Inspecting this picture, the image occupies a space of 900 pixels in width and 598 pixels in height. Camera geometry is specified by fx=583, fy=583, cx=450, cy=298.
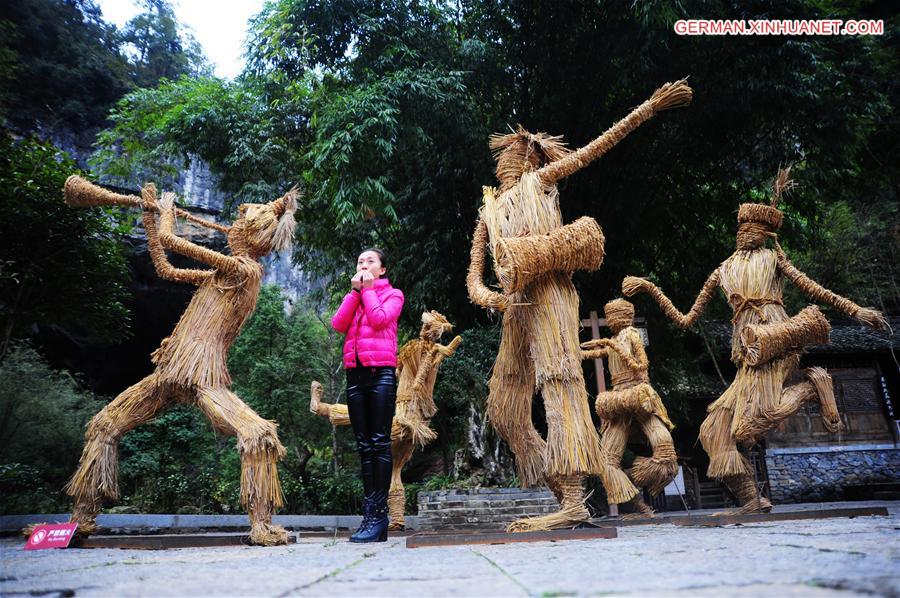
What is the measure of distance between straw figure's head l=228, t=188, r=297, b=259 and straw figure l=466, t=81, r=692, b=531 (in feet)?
5.13

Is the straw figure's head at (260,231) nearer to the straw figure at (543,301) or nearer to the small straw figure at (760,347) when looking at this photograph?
the straw figure at (543,301)

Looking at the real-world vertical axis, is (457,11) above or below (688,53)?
above

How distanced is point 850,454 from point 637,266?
30.5ft

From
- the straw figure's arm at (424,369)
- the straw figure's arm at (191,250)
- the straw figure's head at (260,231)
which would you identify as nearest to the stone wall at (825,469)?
the straw figure's arm at (424,369)

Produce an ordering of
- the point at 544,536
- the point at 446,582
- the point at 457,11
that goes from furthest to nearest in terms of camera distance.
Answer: the point at 457,11
the point at 544,536
the point at 446,582

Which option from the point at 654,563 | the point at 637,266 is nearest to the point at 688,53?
the point at 637,266

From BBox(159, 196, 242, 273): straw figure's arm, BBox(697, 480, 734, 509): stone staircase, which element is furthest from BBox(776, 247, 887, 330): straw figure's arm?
BBox(697, 480, 734, 509): stone staircase

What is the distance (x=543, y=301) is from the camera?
12.7 feet

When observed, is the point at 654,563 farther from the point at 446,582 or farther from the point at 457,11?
the point at 457,11

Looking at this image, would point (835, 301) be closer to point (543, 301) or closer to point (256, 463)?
point (543, 301)

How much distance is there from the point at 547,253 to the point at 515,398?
1087 mm

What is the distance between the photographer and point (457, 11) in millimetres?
10688

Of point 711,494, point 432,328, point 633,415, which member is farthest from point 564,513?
point 711,494

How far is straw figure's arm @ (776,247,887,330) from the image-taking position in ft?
14.0
